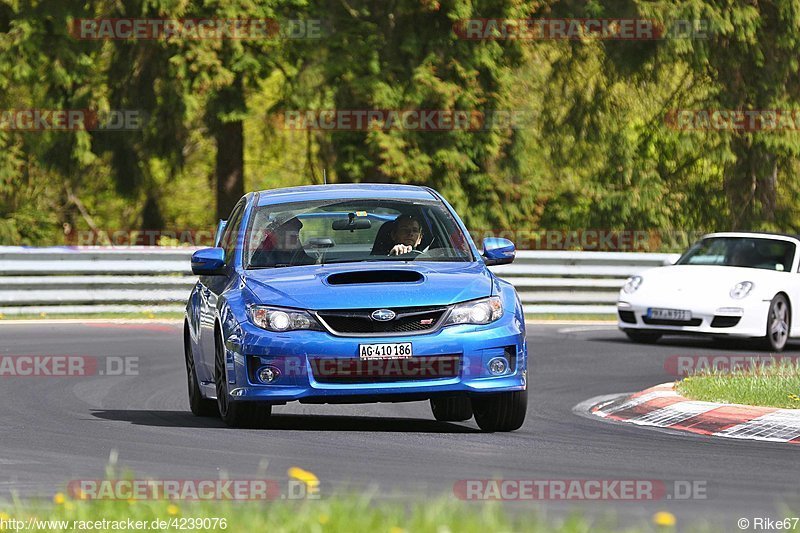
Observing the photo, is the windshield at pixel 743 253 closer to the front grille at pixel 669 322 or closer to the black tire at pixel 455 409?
the front grille at pixel 669 322

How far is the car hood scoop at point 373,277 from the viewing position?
10570 millimetres

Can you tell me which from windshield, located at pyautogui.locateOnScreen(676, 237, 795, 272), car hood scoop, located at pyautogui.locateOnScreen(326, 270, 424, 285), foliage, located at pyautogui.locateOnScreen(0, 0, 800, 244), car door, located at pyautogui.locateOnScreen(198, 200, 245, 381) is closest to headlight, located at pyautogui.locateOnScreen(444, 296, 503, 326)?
car hood scoop, located at pyautogui.locateOnScreen(326, 270, 424, 285)

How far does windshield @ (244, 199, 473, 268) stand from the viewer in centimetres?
1132

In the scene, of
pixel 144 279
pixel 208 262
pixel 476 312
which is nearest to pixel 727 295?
pixel 144 279

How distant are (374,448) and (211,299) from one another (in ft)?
7.14

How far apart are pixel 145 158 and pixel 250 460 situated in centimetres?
2691

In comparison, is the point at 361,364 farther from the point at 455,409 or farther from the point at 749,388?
the point at 749,388

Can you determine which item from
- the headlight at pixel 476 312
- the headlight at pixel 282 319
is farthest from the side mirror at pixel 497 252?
the headlight at pixel 282 319

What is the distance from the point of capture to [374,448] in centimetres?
988

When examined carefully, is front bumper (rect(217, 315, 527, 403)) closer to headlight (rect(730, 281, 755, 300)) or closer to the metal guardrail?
headlight (rect(730, 281, 755, 300))

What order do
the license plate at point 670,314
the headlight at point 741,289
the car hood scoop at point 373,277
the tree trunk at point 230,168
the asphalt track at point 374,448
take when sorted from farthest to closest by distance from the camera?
1. the tree trunk at point 230,168
2. the license plate at point 670,314
3. the headlight at point 741,289
4. the car hood scoop at point 373,277
5. the asphalt track at point 374,448

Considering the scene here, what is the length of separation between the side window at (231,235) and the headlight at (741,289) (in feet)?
27.6

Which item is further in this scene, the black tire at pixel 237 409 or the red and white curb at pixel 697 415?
the red and white curb at pixel 697 415

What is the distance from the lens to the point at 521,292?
80.6 ft
